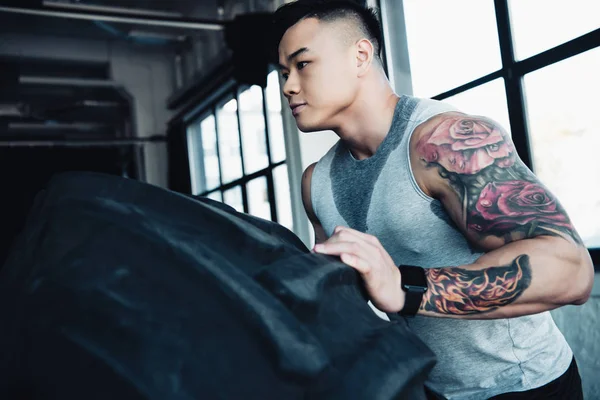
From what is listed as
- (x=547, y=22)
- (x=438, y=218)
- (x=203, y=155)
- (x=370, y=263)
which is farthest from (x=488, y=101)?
(x=203, y=155)

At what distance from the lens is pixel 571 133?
1.88 metres

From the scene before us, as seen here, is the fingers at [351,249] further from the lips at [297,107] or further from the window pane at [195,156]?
the window pane at [195,156]

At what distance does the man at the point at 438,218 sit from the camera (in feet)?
2.55

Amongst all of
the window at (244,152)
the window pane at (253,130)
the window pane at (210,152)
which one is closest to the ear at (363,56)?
the window at (244,152)

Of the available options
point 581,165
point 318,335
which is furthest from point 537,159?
point 318,335

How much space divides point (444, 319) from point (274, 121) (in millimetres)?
2975

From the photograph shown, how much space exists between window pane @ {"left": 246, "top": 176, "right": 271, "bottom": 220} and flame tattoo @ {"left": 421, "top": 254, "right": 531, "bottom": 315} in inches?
126

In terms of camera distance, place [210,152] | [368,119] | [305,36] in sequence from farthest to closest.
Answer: [210,152]
[305,36]
[368,119]

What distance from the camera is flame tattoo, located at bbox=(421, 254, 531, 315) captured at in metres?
0.76

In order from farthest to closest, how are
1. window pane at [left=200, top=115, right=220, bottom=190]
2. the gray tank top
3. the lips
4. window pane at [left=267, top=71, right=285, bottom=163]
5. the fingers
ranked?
1. window pane at [left=200, top=115, right=220, bottom=190]
2. window pane at [left=267, top=71, right=285, bottom=163]
3. the lips
4. the gray tank top
5. the fingers

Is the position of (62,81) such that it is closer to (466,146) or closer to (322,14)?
(322,14)

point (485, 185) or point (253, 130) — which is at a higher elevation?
point (253, 130)

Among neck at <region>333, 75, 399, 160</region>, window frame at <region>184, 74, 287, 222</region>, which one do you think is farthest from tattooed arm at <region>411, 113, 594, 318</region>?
window frame at <region>184, 74, 287, 222</region>

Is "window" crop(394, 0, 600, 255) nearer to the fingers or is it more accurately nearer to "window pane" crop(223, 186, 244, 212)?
the fingers
